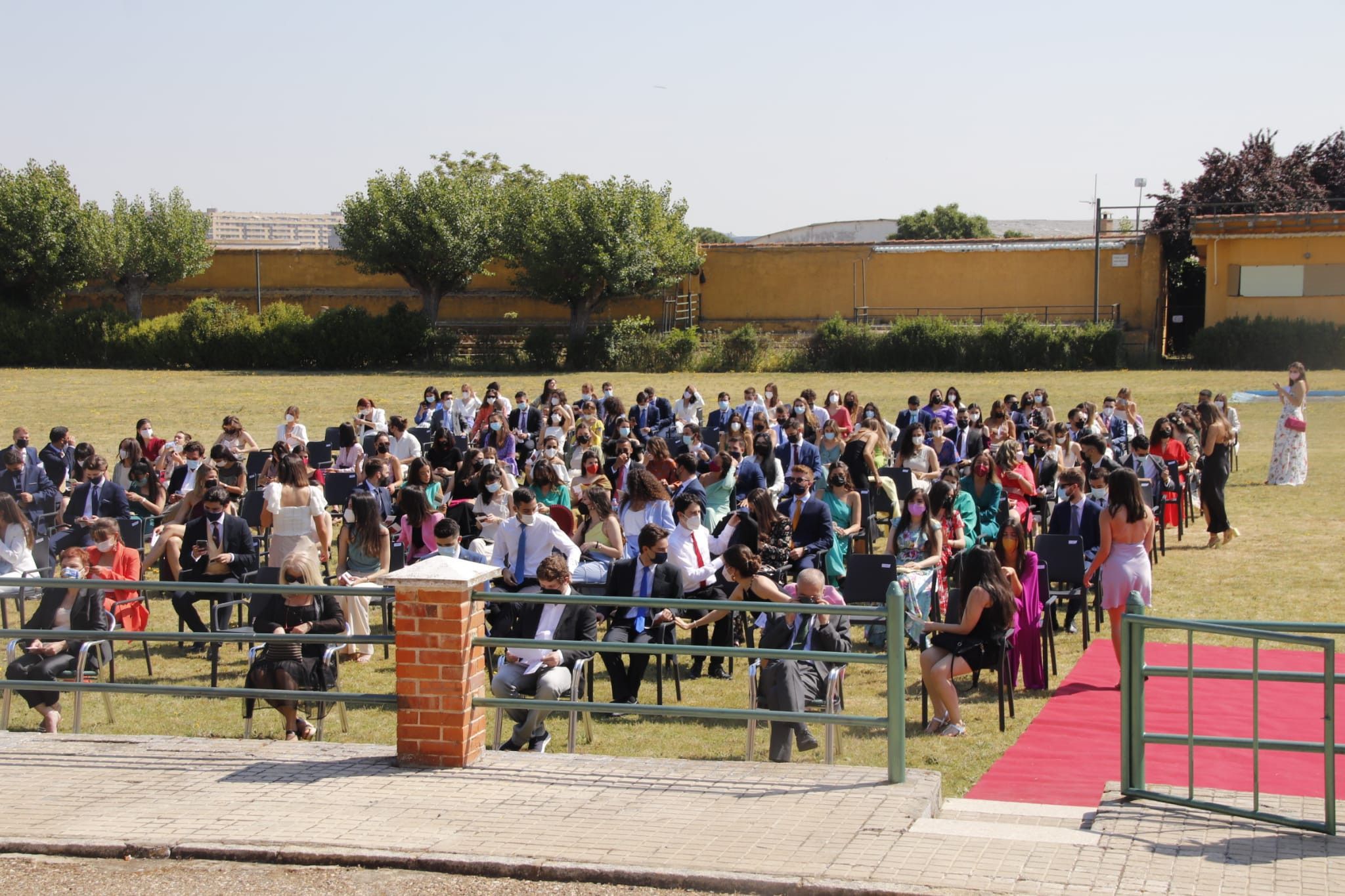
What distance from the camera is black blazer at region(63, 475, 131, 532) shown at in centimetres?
1238

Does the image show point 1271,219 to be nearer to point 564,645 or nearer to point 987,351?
point 987,351

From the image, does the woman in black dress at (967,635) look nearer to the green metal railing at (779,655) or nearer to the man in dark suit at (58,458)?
the green metal railing at (779,655)

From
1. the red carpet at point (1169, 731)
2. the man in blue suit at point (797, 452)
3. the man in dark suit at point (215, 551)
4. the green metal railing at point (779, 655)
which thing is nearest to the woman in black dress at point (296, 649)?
the man in dark suit at point (215, 551)

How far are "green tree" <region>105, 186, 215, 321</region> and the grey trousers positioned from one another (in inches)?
1962

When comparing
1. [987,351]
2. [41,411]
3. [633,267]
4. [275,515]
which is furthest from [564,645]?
[633,267]

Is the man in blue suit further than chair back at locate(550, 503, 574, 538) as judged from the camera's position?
Yes

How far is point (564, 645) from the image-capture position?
6.29m

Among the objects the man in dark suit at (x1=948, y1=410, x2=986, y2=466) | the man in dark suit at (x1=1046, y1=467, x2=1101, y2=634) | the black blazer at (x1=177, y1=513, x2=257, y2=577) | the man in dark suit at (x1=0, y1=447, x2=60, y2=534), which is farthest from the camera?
the man in dark suit at (x1=948, y1=410, x2=986, y2=466)

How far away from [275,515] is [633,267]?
36.5 meters

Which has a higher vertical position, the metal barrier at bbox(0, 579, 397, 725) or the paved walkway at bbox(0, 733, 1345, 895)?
the metal barrier at bbox(0, 579, 397, 725)

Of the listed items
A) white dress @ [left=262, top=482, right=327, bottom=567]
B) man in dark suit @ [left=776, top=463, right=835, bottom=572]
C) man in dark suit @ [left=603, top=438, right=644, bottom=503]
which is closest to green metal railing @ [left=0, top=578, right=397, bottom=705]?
white dress @ [left=262, top=482, right=327, bottom=567]

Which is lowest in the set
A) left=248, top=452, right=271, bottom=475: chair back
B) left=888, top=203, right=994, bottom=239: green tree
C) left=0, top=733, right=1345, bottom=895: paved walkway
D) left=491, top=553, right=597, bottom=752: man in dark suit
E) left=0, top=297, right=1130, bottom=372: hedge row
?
left=0, top=733, right=1345, bottom=895: paved walkway

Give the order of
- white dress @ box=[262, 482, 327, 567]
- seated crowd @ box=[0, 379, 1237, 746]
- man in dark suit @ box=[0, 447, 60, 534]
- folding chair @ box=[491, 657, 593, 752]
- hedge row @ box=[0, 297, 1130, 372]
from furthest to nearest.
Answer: hedge row @ box=[0, 297, 1130, 372] < man in dark suit @ box=[0, 447, 60, 534] < white dress @ box=[262, 482, 327, 567] < seated crowd @ box=[0, 379, 1237, 746] < folding chair @ box=[491, 657, 593, 752]

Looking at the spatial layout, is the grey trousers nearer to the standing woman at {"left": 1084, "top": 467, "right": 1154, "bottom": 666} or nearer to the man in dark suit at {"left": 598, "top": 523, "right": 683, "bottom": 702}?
the man in dark suit at {"left": 598, "top": 523, "right": 683, "bottom": 702}
